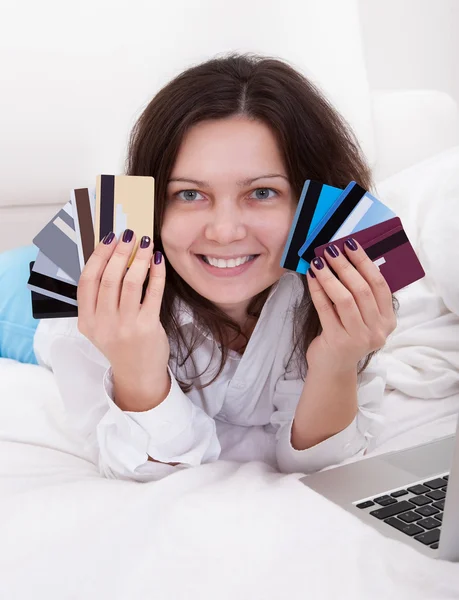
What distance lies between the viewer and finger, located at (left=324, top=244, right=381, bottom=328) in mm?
1040

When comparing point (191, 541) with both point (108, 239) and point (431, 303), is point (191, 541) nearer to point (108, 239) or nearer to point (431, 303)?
point (108, 239)

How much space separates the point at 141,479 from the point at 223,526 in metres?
0.33

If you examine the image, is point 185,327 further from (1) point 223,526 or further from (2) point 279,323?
(1) point 223,526

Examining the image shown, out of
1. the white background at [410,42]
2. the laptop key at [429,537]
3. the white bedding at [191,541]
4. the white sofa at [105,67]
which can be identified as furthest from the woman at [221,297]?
the white background at [410,42]

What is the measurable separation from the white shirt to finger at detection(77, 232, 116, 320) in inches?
6.6

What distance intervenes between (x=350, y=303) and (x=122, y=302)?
0.35 meters

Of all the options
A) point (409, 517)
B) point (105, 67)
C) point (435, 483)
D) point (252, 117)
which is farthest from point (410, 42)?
point (409, 517)

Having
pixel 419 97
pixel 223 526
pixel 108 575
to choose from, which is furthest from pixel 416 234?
pixel 108 575

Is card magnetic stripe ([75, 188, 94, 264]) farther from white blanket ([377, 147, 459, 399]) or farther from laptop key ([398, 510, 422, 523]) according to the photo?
white blanket ([377, 147, 459, 399])

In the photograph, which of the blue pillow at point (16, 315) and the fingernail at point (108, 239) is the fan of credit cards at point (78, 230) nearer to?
the fingernail at point (108, 239)

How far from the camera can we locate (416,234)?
5.86 feet

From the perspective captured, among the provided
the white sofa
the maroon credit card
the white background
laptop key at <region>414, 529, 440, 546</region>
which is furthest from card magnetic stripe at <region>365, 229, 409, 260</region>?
the white background

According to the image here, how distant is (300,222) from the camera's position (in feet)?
3.52

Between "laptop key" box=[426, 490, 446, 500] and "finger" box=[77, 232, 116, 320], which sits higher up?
"finger" box=[77, 232, 116, 320]
